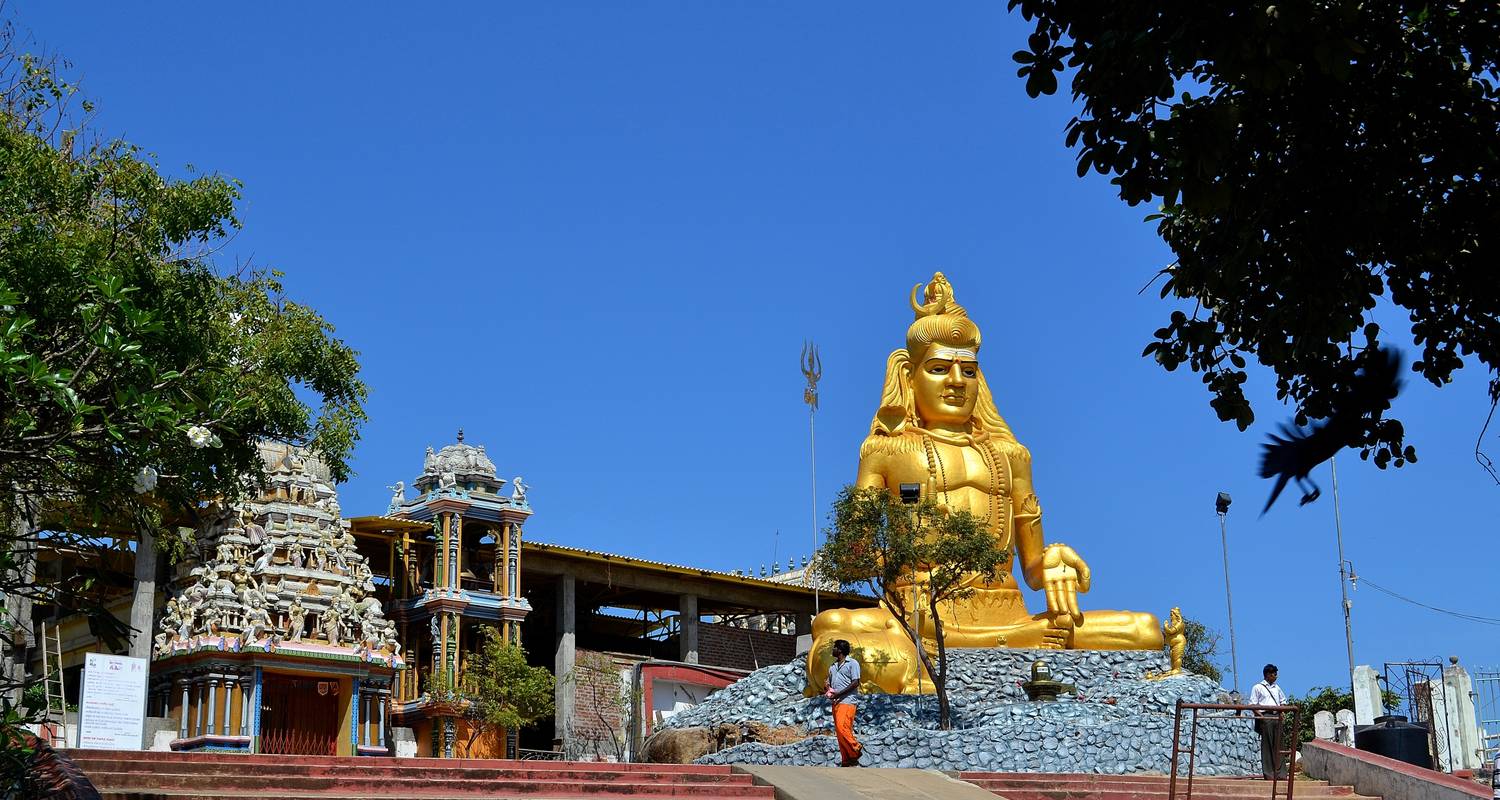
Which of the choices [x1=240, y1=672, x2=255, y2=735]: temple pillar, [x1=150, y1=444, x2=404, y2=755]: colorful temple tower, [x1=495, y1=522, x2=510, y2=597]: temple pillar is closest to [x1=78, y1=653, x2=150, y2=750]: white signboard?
[x1=150, y1=444, x2=404, y2=755]: colorful temple tower

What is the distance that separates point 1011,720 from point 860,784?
25.4 ft

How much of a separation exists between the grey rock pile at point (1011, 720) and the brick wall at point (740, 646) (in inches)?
354

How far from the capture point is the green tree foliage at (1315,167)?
23.1ft

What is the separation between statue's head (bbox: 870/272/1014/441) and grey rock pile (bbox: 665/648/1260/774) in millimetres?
4312

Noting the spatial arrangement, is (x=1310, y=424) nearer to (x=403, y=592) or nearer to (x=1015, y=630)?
(x=1015, y=630)

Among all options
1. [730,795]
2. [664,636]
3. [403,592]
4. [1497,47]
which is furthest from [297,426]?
[664,636]

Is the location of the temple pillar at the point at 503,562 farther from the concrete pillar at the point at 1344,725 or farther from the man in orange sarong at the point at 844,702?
the man in orange sarong at the point at 844,702

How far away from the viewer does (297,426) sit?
52.9 ft

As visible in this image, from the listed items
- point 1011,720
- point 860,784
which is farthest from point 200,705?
point 860,784

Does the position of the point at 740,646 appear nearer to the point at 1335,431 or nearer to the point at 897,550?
the point at 897,550

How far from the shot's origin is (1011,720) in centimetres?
1958

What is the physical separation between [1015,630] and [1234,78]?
743 inches

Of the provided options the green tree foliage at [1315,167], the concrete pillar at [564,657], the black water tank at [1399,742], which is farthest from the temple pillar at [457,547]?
the green tree foliage at [1315,167]

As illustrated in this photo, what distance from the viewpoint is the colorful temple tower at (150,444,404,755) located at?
23094mm
